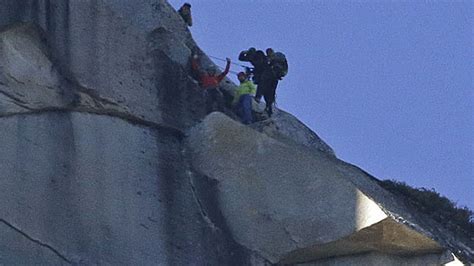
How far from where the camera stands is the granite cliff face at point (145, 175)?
68.5 ft

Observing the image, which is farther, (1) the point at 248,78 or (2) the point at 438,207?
(1) the point at 248,78

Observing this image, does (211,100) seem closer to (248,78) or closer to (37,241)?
(248,78)

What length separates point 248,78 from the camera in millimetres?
25594

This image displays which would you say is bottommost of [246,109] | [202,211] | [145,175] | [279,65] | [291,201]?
[202,211]

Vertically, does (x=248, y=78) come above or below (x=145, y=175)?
above

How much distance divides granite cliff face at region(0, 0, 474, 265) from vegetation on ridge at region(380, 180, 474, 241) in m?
0.44

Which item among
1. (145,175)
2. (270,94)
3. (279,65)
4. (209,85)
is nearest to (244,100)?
(209,85)

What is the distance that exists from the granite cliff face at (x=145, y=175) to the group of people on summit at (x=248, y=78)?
30.4 inches

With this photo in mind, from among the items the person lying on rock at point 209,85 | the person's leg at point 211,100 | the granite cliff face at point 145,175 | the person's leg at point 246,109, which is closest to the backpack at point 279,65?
the person's leg at point 246,109

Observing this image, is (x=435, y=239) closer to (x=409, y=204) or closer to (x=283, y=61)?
(x=409, y=204)

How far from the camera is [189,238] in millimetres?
21547

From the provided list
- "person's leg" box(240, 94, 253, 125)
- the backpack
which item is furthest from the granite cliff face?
the backpack

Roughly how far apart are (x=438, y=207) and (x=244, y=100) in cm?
320

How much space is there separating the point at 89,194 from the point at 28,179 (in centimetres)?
79
